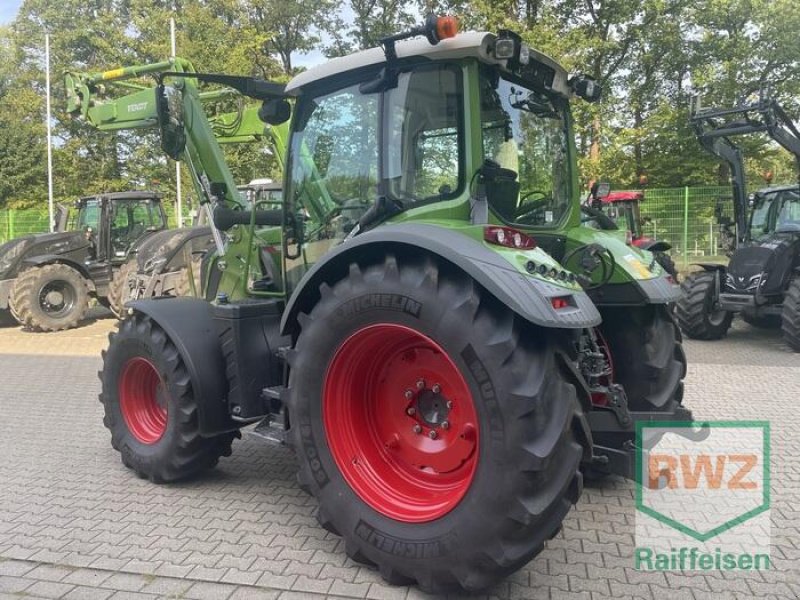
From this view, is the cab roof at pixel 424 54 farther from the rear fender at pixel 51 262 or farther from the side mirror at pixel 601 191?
the rear fender at pixel 51 262

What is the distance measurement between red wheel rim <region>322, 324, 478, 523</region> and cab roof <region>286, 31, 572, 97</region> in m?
1.42

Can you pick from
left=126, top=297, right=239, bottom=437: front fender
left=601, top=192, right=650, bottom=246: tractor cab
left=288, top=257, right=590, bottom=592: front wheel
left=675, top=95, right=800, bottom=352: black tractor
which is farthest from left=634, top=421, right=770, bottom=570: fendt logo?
left=601, top=192, right=650, bottom=246: tractor cab

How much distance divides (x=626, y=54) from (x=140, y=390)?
2163 centimetres

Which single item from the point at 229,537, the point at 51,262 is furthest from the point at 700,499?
the point at 51,262

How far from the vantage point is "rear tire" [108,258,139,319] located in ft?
39.3

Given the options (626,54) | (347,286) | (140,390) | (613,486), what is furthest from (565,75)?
(626,54)

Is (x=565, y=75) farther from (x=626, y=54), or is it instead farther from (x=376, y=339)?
(x=626, y=54)

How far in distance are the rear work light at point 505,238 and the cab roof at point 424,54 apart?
3.04 ft

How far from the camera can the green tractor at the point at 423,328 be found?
278cm

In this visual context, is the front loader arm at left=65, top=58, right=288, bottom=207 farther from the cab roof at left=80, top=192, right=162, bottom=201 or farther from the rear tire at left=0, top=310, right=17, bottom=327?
the rear tire at left=0, top=310, right=17, bottom=327

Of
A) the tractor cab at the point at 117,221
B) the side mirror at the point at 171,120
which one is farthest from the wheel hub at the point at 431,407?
the tractor cab at the point at 117,221

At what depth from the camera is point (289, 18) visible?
29.3 meters

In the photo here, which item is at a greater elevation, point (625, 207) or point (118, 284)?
point (625, 207)

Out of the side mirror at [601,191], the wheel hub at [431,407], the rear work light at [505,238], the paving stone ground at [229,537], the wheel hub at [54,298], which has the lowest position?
the paving stone ground at [229,537]
